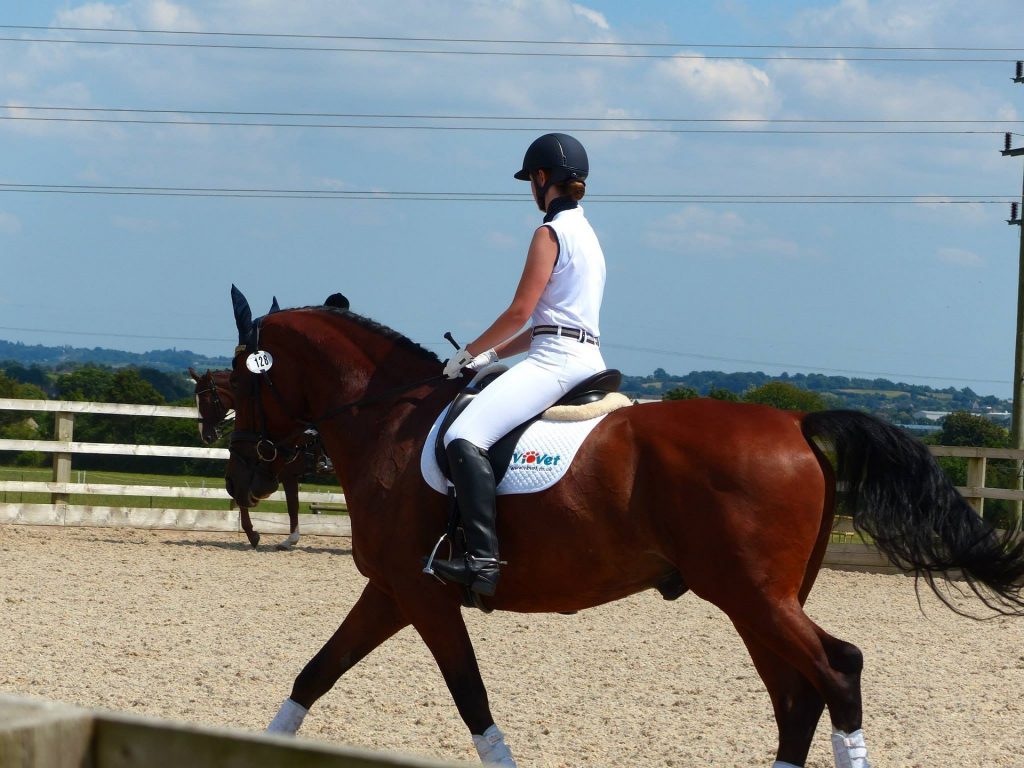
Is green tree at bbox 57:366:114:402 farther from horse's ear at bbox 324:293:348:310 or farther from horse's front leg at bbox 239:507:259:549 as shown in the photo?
horse's ear at bbox 324:293:348:310

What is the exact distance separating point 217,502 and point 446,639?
18.1 m

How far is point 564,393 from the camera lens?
4723 mm

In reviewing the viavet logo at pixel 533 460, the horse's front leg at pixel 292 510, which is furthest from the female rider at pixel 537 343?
the horse's front leg at pixel 292 510

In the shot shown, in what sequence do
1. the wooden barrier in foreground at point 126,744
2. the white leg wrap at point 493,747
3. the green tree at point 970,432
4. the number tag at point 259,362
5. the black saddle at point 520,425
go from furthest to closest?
the green tree at point 970,432
the number tag at point 259,362
the black saddle at point 520,425
the white leg wrap at point 493,747
the wooden barrier in foreground at point 126,744

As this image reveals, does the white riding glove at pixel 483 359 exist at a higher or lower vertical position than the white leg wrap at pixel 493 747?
higher

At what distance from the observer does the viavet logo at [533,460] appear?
→ 4.54 meters

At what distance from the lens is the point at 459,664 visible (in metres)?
4.50

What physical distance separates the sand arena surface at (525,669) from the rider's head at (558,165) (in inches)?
94.6

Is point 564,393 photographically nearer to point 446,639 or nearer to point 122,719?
point 446,639

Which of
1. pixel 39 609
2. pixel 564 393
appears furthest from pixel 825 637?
pixel 39 609

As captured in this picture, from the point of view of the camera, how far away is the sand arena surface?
18.0 ft

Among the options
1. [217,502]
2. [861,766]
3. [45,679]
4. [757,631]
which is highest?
[757,631]

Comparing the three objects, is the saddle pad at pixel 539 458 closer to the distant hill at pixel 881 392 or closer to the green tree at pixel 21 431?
the green tree at pixel 21 431

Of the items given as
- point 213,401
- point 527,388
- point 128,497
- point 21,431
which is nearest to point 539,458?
point 527,388
